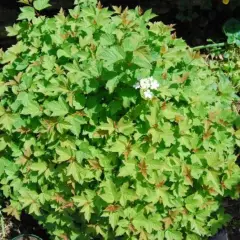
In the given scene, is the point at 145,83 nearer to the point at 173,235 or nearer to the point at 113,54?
the point at 113,54

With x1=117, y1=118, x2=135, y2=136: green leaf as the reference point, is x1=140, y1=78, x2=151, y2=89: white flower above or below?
above

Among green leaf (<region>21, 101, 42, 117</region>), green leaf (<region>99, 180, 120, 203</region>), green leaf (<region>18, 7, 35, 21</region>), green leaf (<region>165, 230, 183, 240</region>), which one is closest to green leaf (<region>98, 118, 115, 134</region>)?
green leaf (<region>99, 180, 120, 203</region>)

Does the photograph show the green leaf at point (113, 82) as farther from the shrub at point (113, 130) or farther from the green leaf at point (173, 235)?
the green leaf at point (173, 235)

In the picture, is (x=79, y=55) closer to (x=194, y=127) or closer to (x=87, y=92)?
(x=87, y=92)

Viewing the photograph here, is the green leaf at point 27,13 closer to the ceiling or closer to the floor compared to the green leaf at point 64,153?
closer to the ceiling

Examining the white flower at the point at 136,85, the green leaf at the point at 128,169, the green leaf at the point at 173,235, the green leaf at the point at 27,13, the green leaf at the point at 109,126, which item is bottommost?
the green leaf at the point at 173,235

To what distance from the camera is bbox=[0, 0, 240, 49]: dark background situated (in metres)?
4.28

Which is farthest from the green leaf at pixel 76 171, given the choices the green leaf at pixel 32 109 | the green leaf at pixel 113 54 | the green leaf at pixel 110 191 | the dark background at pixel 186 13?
the dark background at pixel 186 13

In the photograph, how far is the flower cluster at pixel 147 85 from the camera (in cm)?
229

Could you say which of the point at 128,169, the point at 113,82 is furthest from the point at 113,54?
the point at 128,169

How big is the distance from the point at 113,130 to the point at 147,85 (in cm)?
32

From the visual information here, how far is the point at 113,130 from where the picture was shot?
2.46 meters

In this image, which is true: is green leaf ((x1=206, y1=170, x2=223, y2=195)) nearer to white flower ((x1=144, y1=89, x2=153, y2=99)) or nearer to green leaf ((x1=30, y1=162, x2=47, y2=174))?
white flower ((x1=144, y1=89, x2=153, y2=99))

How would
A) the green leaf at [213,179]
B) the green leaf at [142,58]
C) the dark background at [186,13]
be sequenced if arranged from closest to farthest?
the green leaf at [142,58] < the green leaf at [213,179] < the dark background at [186,13]
